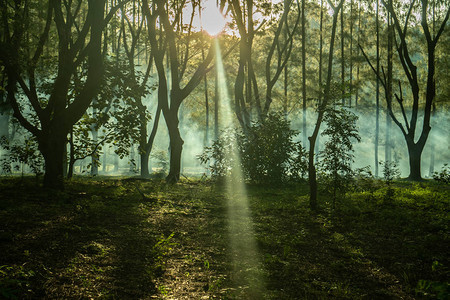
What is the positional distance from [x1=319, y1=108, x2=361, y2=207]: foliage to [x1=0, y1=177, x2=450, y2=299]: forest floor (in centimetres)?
70

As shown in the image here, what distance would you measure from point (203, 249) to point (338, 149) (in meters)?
4.93

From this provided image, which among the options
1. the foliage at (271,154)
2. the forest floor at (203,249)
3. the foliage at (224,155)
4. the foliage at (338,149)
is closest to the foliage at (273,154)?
the foliage at (271,154)

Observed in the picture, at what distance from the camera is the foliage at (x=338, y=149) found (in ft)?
29.6

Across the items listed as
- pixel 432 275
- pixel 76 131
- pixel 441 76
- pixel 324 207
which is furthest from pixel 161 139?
pixel 432 275

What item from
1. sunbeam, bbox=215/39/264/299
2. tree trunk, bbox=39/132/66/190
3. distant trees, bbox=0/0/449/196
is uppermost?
distant trees, bbox=0/0/449/196

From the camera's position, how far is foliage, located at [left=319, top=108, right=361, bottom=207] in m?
9.02

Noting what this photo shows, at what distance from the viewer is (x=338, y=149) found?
937 cm

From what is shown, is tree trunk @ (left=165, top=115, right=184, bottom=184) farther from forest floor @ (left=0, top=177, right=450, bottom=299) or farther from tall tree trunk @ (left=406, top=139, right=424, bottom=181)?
tall tree trunk @ (left=406, top=139, right=424, bottom=181)

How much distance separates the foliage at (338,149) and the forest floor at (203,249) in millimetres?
696

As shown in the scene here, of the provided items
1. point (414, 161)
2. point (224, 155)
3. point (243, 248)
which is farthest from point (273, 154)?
point (243, 248)

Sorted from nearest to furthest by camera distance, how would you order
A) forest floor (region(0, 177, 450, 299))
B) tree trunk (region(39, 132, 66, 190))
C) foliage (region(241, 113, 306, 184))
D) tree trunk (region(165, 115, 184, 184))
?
1. forest floor (region(0, 177, 450, 299))
2. tree trunk (region(39, 132, 66, 190))
3. foliage (region(241, 113, 306, 184))
4. tree trunk (region(165, 115, 184, 184))

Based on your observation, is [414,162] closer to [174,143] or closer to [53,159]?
[174,143]

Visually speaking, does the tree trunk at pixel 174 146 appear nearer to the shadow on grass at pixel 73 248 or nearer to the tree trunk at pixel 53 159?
the tree trunk at pixel 53 159

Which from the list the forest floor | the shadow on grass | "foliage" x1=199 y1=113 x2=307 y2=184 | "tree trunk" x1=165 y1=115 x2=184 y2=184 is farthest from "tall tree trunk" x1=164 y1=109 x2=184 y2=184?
the shadow on grass
